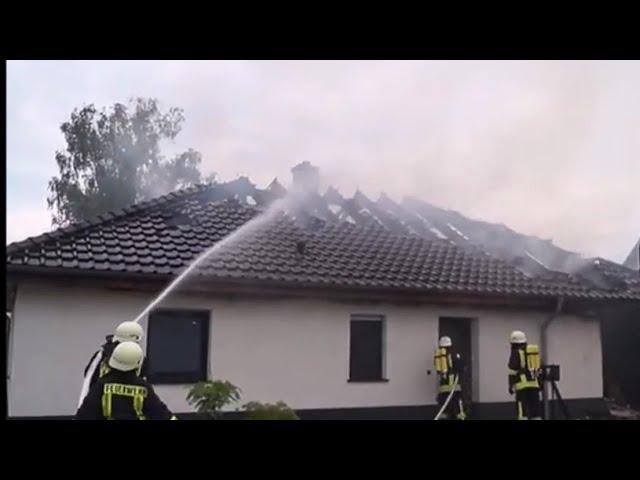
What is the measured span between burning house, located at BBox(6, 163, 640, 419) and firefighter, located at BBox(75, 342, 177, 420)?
380 centimetres

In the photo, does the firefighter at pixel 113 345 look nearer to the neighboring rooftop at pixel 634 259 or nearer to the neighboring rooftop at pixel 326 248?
the neighboring rooftop at pixel 326 248

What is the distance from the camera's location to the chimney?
45.2 feet

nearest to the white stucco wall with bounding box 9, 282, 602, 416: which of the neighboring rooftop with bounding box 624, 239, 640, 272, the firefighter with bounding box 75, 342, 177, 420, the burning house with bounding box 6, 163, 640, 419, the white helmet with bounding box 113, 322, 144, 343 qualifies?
the burning house with bounding box 6, 163, 640, 419

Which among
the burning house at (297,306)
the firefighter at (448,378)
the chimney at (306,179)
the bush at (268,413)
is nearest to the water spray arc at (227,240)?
the burning house at (297,306)

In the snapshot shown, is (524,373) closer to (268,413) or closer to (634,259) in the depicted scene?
(268,413)

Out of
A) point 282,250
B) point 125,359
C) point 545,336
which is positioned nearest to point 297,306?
point 282,250

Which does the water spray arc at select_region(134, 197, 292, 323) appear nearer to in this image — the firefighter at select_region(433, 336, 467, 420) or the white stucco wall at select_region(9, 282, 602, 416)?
the white stucco wall at select_region(9, 282, 602, 416)

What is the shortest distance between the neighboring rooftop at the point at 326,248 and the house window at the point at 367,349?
0.74 meters
